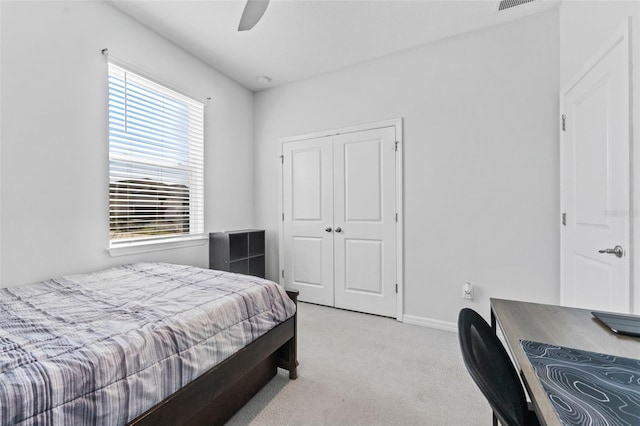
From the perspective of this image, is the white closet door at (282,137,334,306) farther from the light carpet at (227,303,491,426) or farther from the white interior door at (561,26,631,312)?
the white interior door at (561,26,631,312)

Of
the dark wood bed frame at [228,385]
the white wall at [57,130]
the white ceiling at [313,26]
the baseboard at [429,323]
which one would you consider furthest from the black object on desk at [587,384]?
the white wall at [57,130]

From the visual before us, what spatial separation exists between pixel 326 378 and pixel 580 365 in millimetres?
1541

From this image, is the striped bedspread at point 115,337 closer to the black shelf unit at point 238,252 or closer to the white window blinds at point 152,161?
the white window blinds at point 152,161

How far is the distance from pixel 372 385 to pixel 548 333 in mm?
1245

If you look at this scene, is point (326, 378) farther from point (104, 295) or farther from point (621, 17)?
point (621, 17)

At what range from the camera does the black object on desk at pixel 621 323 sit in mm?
952

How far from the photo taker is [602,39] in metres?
1.67

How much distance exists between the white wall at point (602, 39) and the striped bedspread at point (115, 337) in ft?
6.57

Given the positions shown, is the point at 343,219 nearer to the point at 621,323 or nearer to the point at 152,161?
the point at 152,161

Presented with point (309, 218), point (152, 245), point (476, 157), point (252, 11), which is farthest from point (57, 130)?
point (476, 157)

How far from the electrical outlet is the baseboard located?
0.98 ft

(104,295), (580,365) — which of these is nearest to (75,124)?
(104,295)

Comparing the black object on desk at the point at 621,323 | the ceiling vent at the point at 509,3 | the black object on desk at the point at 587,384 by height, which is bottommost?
the black object on desk at the point at 587,384

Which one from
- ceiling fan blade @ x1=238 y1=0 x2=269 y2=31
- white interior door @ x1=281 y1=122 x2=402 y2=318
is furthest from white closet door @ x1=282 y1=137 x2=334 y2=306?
ceiling fan blade @ x1=238 y1=0 x2=269 y2=31
